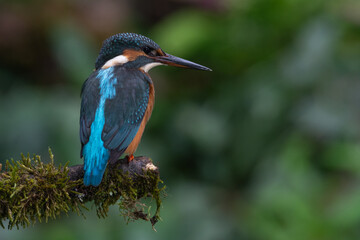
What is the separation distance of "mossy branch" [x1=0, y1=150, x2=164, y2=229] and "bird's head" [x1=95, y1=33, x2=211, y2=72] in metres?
0.64

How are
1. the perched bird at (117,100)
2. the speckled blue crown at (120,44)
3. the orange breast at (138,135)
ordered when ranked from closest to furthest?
1. the perched bird at (117,100)
2. the orange breast at (138,135)
3. the speckled blue crown at (120,44)

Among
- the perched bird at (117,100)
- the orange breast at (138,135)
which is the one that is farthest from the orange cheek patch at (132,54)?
the orange breast at (138,135)

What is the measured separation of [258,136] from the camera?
216 inches

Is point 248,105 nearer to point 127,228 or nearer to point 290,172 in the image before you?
point 290,172

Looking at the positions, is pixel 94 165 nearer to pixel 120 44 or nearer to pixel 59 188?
pixel 59 188

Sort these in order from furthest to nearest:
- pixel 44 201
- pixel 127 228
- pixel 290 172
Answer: pixel 290 172 → pixel 127 228 → pixel 44 201

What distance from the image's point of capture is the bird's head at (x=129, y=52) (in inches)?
118

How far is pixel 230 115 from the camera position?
5.73 m

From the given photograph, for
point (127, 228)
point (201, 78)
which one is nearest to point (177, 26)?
point (201, 78)

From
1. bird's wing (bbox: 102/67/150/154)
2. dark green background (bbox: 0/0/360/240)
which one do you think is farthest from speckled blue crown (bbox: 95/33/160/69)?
dark green background (bbox: 0/0/360/240)

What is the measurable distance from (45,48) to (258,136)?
2.82 meters

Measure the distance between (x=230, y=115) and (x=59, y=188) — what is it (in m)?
3.55

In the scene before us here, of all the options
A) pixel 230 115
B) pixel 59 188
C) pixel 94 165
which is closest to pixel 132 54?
pixel 94 165

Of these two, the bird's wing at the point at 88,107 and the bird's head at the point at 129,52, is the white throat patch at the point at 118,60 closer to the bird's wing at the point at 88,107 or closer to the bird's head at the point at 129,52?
the bird's head at the point at 129,52
